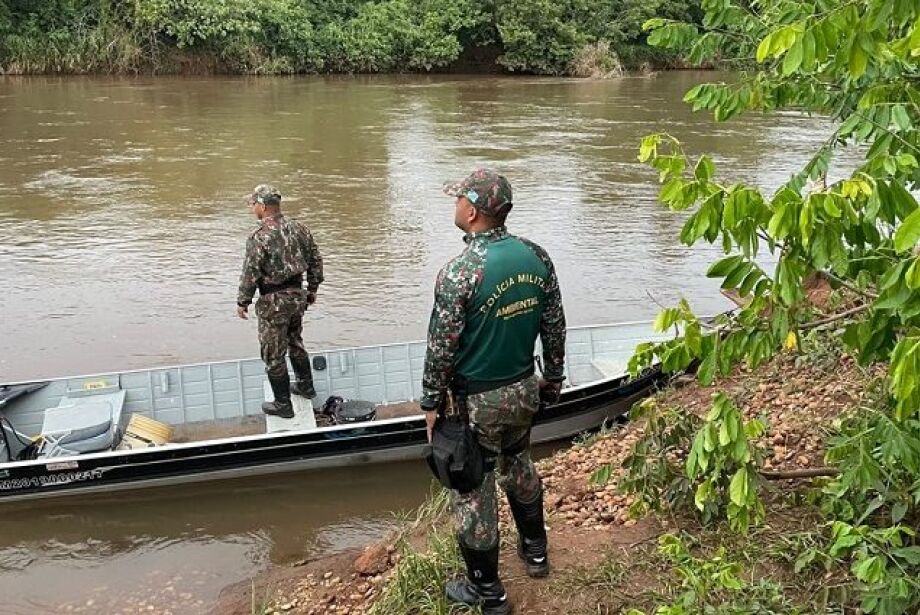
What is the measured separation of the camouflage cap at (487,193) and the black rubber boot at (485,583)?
4.69 feet

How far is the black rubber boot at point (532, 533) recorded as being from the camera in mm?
3926

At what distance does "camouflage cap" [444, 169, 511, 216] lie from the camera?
3508mm

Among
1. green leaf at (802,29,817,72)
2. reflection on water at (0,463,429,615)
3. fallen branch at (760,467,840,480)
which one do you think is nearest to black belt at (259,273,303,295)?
reflection on water at (0,463,429,615)

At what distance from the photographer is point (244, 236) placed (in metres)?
13.7

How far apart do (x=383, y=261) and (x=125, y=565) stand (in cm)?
723

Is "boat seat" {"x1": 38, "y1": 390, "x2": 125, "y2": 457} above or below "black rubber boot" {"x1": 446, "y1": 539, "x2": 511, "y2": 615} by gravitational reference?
below

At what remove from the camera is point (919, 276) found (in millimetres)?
1530

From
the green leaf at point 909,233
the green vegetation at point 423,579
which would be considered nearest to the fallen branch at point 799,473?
the green vegetation at point 423,579

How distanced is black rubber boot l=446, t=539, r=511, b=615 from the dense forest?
98.1ft

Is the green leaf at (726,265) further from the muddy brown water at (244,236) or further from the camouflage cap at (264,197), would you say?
the camouflage cap at (264,197)

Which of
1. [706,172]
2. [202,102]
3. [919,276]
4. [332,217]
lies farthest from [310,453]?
[202,102]

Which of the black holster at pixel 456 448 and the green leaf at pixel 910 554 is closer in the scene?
the green leaf at pixel 910 554

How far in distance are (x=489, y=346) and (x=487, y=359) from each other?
0.19ft

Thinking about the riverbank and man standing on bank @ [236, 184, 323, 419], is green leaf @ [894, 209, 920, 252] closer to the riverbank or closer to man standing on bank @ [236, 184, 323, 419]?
the riverbank
